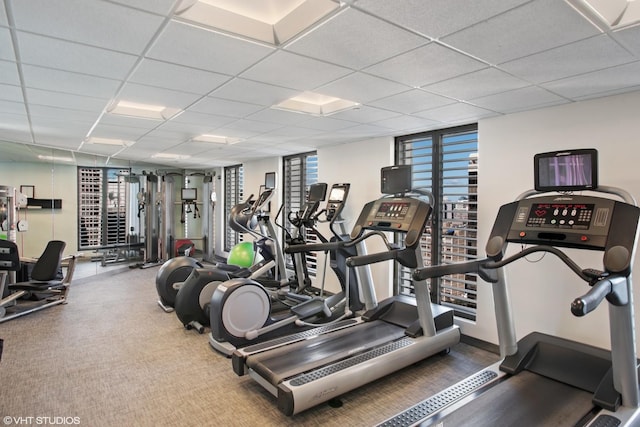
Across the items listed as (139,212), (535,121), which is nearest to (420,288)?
(535,121)

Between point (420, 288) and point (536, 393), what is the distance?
3.79 ft

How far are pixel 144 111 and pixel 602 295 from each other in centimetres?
400

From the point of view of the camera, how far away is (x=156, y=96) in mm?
3033

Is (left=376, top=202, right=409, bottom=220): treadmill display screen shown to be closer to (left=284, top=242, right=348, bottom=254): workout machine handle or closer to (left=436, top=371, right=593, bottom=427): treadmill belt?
(left=284, top=242, right=348, bottom=254): workout machine handle

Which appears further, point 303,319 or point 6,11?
point 303,319

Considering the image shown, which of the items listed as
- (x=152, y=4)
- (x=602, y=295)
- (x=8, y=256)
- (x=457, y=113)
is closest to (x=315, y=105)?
(x=457, y=113)

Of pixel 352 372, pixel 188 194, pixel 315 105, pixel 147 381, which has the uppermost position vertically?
pixel 315 105

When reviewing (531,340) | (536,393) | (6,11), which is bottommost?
(536,393)

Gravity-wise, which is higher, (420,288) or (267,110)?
(267,110)

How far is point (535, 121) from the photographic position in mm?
3297

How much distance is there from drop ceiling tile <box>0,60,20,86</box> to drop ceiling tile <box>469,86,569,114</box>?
3275 mm

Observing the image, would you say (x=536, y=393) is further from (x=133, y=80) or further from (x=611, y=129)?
(x=133, y=80)

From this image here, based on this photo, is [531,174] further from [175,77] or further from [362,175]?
[175,77]

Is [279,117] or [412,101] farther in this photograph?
[279,117]
